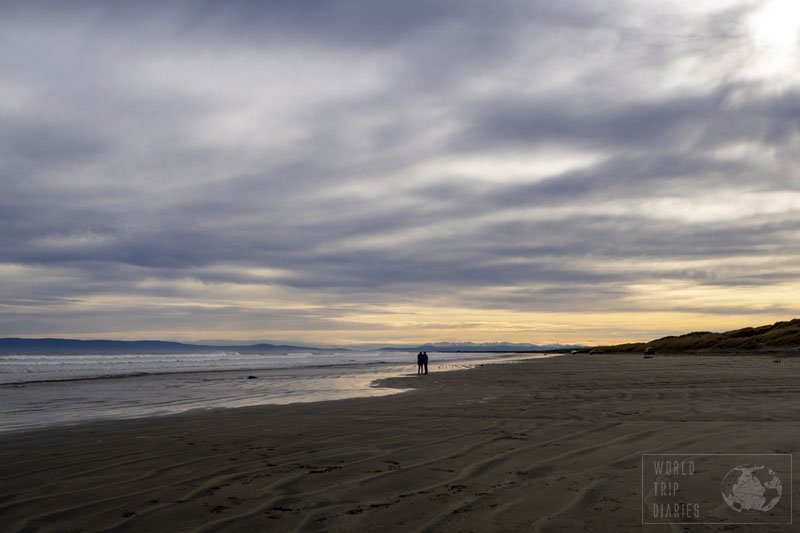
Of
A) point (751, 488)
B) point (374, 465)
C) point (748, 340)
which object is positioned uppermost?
point (751, 488)

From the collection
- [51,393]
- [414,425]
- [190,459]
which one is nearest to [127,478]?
[190,459]

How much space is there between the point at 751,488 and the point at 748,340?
6000 cm

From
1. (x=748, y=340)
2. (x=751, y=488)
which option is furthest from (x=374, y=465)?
(x=748, y=340)

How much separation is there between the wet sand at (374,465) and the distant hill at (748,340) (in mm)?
47845

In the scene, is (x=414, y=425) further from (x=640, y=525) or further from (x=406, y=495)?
(x=640, y=525)

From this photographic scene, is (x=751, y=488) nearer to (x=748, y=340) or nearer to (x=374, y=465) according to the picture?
(x=374, y=465)

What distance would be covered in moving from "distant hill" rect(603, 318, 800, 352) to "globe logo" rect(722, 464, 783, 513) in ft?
178

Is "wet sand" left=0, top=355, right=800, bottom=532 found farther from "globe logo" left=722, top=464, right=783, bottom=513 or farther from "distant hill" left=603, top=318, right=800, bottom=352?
"distant hill" left=603, top=318, right=800, bottom=352

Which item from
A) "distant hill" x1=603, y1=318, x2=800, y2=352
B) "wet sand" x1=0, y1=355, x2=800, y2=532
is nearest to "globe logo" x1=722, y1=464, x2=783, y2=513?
"wet sand" x1=0, y1=355, x2=800, y2=532

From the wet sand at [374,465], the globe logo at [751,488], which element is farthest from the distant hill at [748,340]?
the globe logo at [751,488]

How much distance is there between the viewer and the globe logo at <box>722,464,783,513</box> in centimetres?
543

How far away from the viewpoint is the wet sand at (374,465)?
5438 mm

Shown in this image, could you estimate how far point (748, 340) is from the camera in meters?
56.6

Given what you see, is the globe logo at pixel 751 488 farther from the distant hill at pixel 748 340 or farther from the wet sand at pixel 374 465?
the distant hill at pixel 748 340
